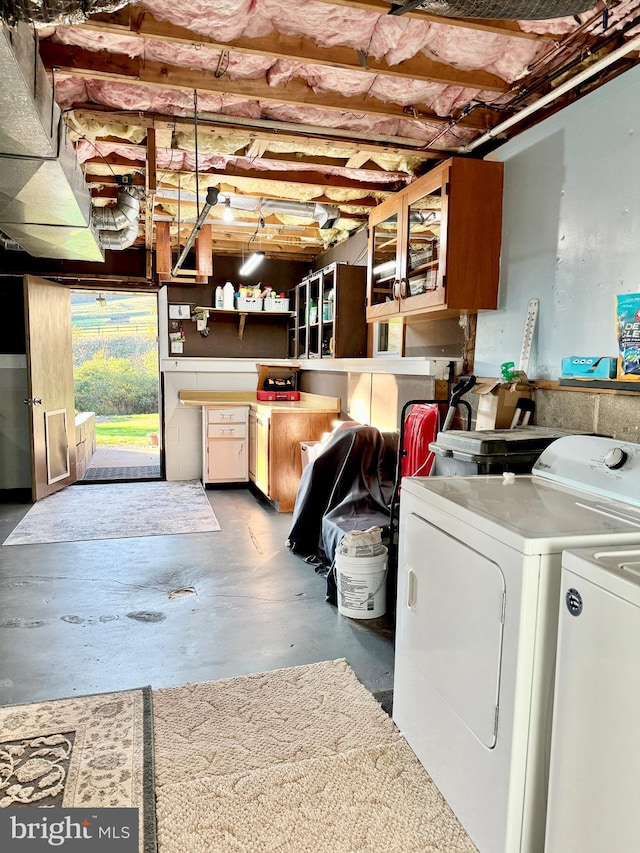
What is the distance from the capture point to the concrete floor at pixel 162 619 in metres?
2.32

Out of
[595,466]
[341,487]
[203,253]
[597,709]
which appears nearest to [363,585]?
[341,487]

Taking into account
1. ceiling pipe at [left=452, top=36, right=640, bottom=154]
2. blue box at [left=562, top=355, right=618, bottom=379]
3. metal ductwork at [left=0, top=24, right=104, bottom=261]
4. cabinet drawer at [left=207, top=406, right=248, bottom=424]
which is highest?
ceiling pipe at [left=452, top=36, right=640, bottom=154]

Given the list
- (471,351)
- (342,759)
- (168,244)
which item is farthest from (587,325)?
(168,244)

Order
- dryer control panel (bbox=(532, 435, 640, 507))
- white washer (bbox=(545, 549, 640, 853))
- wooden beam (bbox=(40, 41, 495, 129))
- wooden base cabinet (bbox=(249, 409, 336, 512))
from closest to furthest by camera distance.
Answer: white washer (bbox=(545, 549, 640, 853))
dryer control panel (bbox=(532, 435, 640, 507))
wooden beam (bbox=(40, 41, 495, 129))
wooden base cabinet (bbox=(249, 409, 336, 512))

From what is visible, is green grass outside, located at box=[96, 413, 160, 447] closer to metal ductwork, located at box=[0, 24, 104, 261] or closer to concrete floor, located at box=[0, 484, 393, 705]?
metal ductwork, located at box=[0, 24, 104, 261]

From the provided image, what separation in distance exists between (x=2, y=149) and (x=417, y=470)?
241 centimetres

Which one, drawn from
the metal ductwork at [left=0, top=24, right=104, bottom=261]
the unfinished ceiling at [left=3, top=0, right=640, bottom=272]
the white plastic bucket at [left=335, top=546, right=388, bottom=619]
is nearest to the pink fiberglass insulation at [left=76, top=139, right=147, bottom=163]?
the unfinished ceiling at [left=3, top=0, right=640, bottom=272]

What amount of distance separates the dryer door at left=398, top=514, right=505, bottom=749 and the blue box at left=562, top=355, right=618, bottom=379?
2.89 ft

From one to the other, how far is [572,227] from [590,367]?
0.66 metres

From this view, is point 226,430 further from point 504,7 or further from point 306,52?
point 504,7

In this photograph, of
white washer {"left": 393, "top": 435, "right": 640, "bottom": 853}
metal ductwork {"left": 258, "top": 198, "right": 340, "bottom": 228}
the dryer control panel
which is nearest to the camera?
white washer {"left": 393, "top": 435, "right": 640, "bottom": 853}

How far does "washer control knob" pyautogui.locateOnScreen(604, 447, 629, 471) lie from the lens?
1.62 metres

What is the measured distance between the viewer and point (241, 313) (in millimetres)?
6363

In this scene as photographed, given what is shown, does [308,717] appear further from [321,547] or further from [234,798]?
[321,547]
